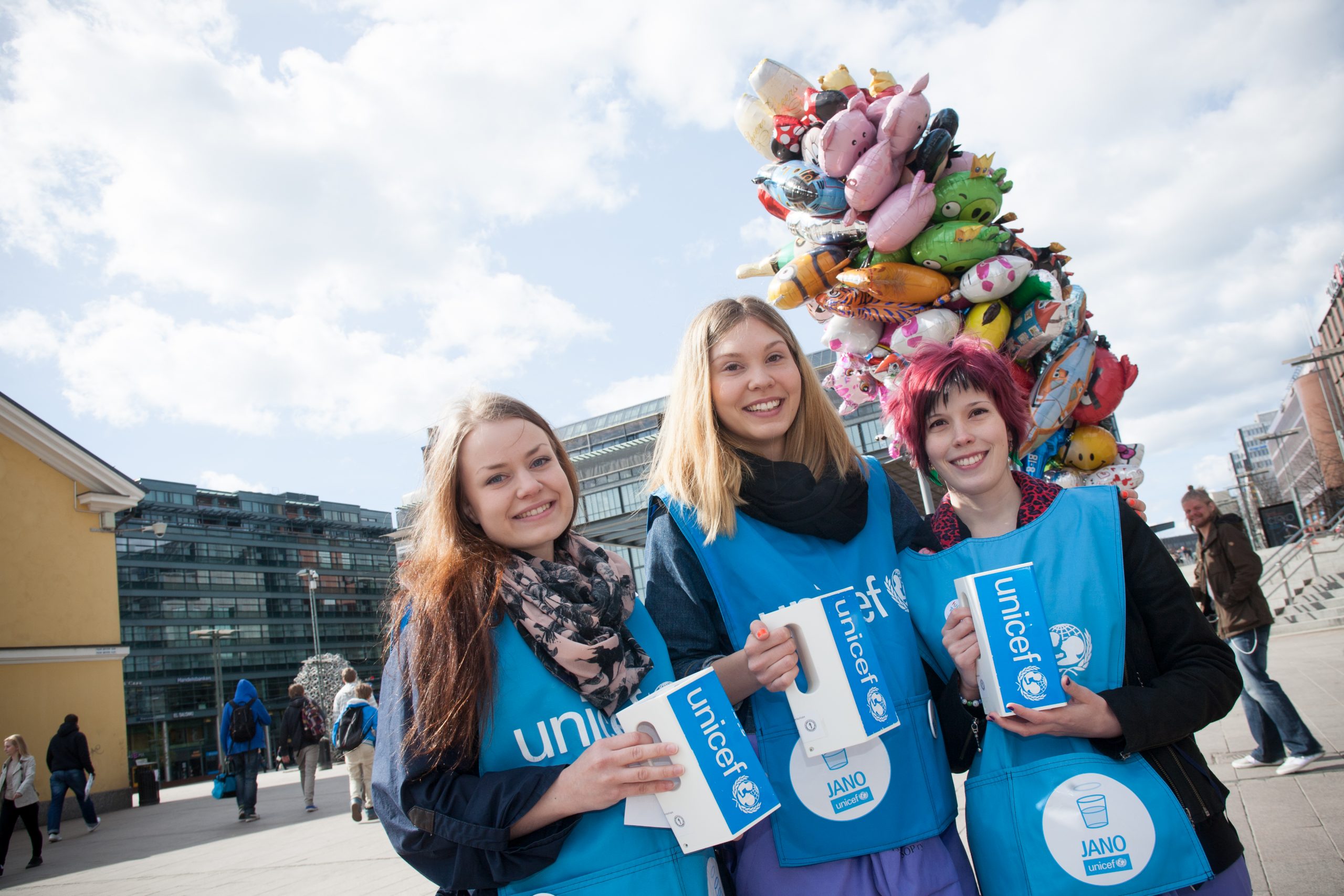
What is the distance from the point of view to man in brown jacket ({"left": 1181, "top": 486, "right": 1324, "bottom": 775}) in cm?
524

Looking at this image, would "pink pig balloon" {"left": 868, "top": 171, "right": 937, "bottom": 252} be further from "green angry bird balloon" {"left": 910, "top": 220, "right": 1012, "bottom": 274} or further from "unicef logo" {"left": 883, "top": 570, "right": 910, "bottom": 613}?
"unicef logo" {"left": 883, "top": 570, "right": 910, "bottom": 613}

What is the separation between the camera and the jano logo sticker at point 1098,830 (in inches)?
62.9

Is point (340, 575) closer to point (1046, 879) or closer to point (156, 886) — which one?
point (156, 886)

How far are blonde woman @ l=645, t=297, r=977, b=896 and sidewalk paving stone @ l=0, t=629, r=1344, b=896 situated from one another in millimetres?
2637

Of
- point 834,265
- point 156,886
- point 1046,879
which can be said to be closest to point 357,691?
point 156,886

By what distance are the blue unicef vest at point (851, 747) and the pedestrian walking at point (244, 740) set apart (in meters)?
11.0

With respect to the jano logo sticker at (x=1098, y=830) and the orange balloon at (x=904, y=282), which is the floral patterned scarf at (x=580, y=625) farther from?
the orange balloon at (x=904, y=282)

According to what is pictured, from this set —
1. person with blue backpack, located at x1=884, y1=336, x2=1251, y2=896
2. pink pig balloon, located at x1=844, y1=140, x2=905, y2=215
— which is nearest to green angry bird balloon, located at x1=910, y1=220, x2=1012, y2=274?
pink pig balloon, located at x1=844, y1=140, x2=905, y2=215

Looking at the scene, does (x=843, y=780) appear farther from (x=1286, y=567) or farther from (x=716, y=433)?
(x=1286, y=567)

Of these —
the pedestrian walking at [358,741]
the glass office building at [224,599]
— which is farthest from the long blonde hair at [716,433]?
the glass office building at [224,599]

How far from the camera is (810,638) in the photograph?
66.6 inches

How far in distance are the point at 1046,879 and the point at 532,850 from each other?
101cm

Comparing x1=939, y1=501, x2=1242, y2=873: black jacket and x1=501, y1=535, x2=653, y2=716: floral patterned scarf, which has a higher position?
x1=501, y1=535, x2=653, y2=716: floral patterned scarf

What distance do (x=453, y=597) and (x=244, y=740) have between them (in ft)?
37.7
